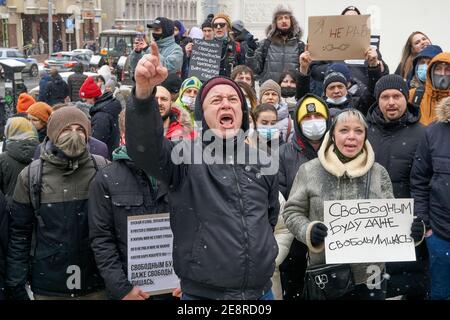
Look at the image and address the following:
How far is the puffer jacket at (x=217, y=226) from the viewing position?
3.16m

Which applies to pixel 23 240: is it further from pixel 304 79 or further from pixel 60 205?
pixel 304 79

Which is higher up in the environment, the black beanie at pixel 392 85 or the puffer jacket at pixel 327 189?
the black beanie at pixel 392 85

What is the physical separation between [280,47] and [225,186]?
218 inches

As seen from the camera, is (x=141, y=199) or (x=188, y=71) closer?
(x=141, y=199)

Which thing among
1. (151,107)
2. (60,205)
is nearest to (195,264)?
(151,107)

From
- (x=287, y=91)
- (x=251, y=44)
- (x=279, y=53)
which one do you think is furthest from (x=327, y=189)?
(x=251, y=44)

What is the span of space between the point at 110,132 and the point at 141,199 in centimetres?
415

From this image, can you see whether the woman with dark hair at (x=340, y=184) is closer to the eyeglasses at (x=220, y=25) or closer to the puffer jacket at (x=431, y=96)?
the puffer jacket at (x=431, y=96)

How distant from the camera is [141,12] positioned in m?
76.6

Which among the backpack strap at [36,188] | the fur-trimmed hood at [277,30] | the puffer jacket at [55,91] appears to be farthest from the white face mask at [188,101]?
the puffer jacket at [55,91]

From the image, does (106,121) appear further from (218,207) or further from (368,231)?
(218,207)

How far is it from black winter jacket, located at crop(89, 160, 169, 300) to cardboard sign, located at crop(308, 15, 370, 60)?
313 centimetres

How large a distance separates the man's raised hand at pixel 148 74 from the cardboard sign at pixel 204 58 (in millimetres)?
6220

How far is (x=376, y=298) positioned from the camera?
4.19 meters
